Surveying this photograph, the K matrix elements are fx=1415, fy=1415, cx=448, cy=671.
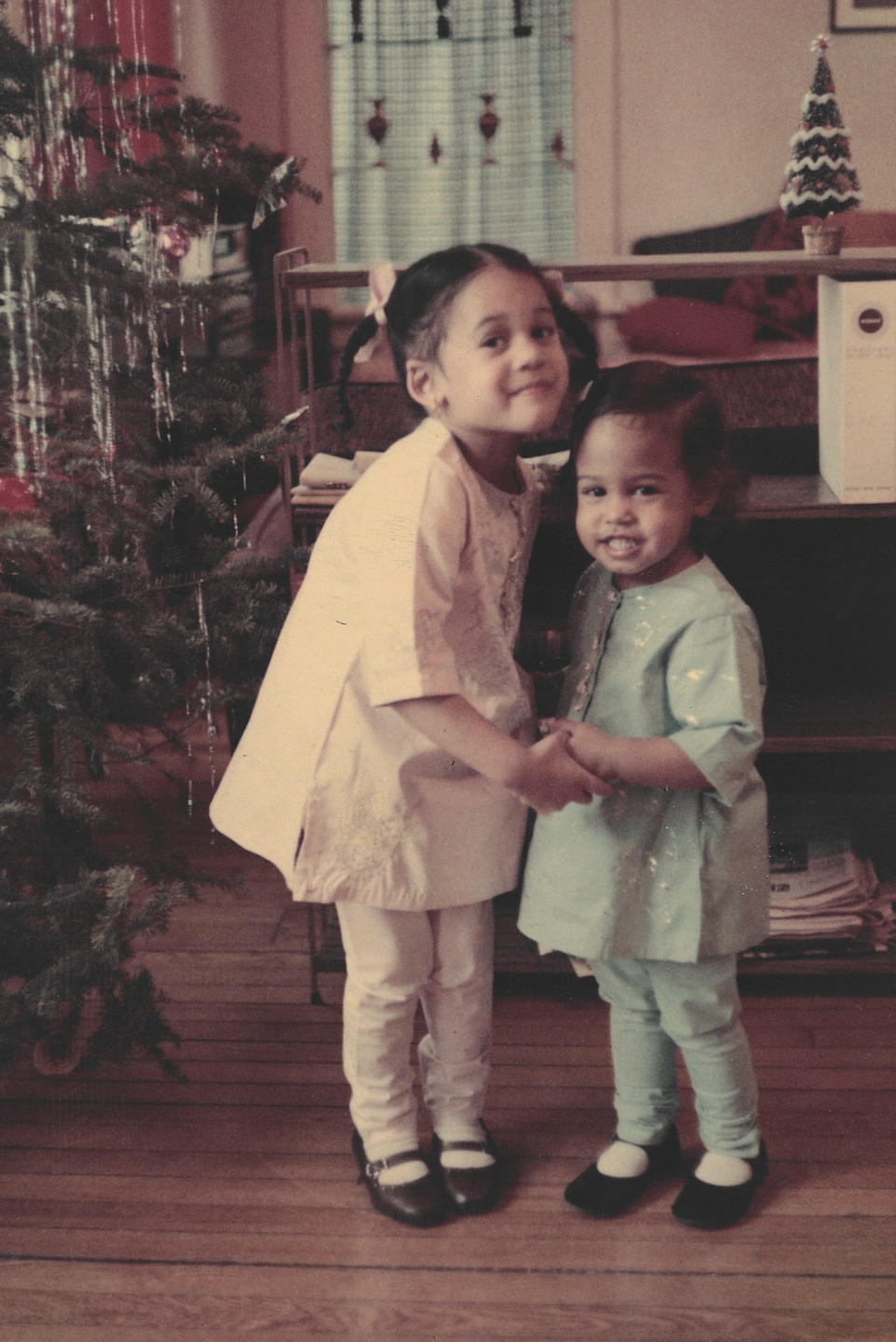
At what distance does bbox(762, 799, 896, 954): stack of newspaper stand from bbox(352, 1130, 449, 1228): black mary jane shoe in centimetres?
75

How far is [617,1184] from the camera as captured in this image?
1688 mm

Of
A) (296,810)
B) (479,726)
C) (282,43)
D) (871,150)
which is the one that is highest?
(282,43)

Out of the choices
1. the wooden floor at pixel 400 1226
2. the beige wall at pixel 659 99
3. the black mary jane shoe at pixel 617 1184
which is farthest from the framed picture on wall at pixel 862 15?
the black mary jane shoe at pixel 617 1184

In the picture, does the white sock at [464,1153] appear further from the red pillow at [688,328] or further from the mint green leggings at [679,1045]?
the red pillow at [688,328]

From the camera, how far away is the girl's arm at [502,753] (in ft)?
4.87

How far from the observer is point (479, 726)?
1.50m

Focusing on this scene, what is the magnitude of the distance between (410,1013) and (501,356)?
79 cm

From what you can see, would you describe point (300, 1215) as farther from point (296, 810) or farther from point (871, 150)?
point (871, 150)

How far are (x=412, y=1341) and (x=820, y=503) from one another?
1.17 m

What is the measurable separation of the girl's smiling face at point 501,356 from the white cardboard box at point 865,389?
1.82ft

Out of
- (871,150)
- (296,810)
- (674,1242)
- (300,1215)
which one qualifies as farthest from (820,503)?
(871,150)

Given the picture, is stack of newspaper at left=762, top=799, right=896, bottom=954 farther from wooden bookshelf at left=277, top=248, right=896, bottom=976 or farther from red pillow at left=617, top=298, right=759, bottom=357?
red pillow at left=617, top=298, right=759, bottom=357

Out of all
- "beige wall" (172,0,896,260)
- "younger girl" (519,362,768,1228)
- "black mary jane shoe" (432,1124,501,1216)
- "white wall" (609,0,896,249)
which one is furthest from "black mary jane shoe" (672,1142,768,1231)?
"white wall" (609,0,896,249)

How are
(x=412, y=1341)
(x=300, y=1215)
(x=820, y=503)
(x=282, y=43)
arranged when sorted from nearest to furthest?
(x=412, y=1341) < (x=300, y=1215) < (x=820, y=503) < (x=282, y=43)
